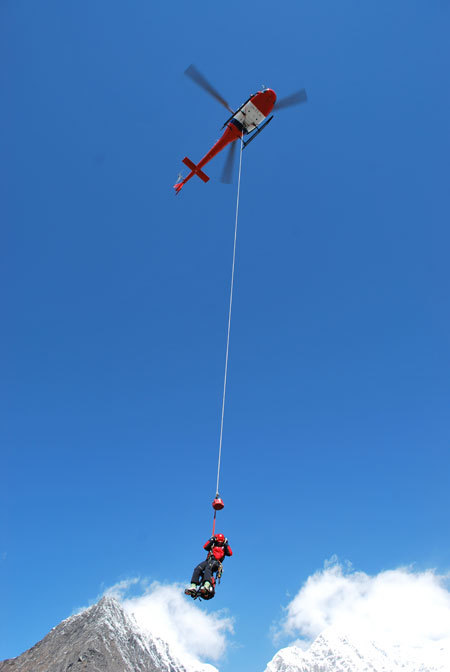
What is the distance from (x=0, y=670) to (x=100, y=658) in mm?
39054

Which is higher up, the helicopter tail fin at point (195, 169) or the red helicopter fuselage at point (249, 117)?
the helicopter tail fin at point (195, 169)

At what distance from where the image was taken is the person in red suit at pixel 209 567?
15359 mm

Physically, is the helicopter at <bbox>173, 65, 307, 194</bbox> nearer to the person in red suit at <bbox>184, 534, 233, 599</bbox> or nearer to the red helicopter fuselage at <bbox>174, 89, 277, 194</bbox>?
the red helicopter fuselage at <bbox>174, 89, 277, 194</bbox>

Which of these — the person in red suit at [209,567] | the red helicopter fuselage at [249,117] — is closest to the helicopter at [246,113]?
the red helicopter fuselage at [249,117]

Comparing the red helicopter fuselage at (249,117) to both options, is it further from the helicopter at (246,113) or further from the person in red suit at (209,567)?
the person in red suit at (209,567)

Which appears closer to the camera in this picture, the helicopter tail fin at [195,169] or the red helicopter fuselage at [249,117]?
the red helicopter fuselage at [249,117]

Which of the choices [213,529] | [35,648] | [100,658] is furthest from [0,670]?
[213,529]

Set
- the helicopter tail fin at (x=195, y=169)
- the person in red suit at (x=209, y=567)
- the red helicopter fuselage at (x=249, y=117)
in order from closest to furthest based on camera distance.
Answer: the person in red suit at (x=209, y=567)
the red helicopter fuselage at (x=249, y=117)
the helicopter tail fin at (x=195, y=169)

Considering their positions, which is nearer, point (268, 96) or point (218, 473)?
point (218, 473)

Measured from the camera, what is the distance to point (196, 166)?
2794 centimetres

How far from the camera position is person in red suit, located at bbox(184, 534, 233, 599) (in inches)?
605

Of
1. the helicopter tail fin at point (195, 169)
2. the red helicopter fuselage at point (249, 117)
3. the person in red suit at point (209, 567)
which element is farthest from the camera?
the helicopter tail fin at point (195, 169)

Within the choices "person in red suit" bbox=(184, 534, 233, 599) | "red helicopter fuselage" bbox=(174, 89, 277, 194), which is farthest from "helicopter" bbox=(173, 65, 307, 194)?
"person in red suit" bbox=(184, 534, 233, 599)

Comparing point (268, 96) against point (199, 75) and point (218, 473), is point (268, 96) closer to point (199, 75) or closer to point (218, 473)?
point (199, 75)
